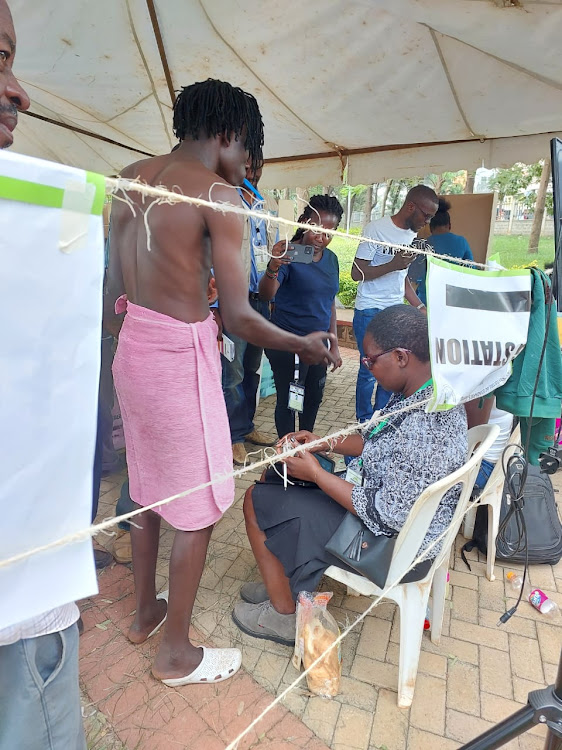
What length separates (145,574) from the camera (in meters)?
1.92

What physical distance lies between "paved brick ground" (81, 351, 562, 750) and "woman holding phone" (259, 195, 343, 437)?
1.34 metres

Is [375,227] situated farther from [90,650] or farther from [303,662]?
[90,650]

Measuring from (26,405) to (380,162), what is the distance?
14.7 ft

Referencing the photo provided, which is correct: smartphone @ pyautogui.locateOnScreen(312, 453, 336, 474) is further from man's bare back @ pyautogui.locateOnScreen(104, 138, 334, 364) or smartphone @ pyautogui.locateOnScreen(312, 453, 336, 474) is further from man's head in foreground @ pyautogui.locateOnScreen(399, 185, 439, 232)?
man's head in foreground @ pyautogui.locateOnScreen(399, 185, 439, 232)

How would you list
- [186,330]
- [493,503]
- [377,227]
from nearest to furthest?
[186,330] → [493,503] → [377,227]

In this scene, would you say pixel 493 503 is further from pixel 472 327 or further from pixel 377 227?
pixel 377 227

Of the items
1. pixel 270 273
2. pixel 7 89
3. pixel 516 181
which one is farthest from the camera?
pixel 516 181

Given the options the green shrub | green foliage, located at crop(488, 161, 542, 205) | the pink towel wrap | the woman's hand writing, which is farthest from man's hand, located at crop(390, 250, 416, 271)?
green foliage, located at crop(488, 161, 542, 205)

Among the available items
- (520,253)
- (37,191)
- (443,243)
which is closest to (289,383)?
(443,243)

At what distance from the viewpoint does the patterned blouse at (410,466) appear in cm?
167

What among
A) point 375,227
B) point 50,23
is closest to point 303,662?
point 375,227

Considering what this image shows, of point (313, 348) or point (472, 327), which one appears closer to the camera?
point (313, 348)

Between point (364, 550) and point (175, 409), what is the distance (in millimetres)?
869

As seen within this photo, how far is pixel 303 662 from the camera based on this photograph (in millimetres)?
1866
